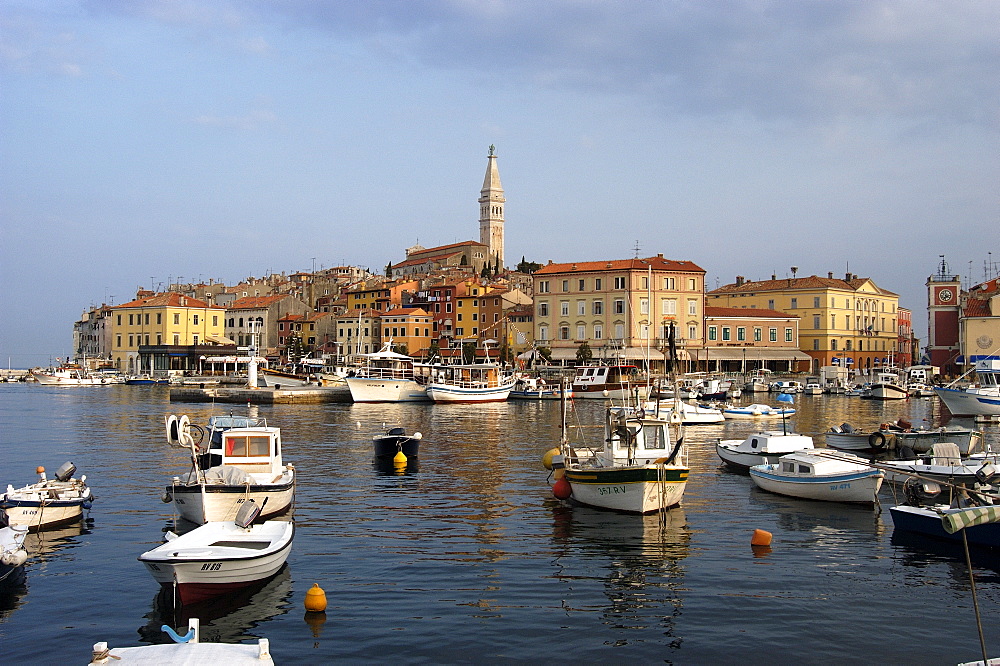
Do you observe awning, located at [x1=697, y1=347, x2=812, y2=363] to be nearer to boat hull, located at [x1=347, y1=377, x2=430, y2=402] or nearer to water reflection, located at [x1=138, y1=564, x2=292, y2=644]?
boat hull, located at [x1=347, y1=377, x2=430, y2=402]

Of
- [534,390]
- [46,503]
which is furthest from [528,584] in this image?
[534,390]

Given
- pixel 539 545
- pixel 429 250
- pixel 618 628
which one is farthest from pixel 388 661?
pixel 429 250

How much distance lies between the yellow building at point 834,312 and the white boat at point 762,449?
273 feet

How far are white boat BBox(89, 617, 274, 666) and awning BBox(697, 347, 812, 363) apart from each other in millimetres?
92104

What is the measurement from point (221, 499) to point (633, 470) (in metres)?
9.48

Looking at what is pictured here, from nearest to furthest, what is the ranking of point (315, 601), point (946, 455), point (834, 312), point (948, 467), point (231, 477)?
point (315, 601)
point (231, 477)
point (948, 467)
point (946, 455)
point (834, 312)

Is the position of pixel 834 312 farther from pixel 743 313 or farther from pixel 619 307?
pixel 619 307

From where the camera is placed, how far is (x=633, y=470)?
68.8 feet

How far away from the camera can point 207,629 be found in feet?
44.3

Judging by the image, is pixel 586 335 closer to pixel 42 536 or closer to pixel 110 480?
pixel 110 480

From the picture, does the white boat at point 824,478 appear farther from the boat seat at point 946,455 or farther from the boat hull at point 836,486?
the boat seat at point 946,455

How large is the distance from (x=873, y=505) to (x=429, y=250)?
154 meters

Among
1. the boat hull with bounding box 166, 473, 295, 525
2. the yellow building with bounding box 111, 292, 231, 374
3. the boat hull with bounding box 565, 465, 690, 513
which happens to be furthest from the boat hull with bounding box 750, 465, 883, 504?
the yellow building with bounding box 111, 292, 231, 374

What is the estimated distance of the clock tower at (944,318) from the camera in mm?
92688
